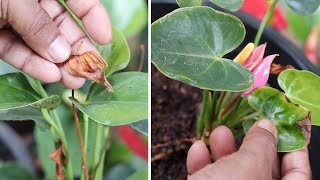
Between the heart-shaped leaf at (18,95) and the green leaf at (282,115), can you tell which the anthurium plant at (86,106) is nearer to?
the heart-shaped leaf at (18,95)

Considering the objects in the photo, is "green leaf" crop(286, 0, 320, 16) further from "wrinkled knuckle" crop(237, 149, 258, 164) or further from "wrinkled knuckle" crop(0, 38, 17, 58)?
"wrinkled knuckle" crop(0, 38, 17, 58)

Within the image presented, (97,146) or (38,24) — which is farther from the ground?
(38,24)

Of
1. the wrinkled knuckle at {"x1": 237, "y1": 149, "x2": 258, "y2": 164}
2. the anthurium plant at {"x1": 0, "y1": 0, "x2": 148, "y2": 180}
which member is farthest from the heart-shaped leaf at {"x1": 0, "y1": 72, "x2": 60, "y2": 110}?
the wrinkled knuckle at {"x1": 237, "y1": 149, "x2": 258, "y2": 164}

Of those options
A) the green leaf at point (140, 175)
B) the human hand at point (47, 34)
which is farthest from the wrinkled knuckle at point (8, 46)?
the green leaf at point (140, 175)

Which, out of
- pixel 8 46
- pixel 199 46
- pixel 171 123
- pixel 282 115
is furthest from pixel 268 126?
pixel 8 46

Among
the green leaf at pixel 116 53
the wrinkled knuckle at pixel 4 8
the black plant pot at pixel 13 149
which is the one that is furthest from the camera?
the black plant pot at pixel 13 149

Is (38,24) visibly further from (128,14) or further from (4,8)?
(128,14)

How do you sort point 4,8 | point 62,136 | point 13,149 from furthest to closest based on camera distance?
1. point 13,149
2. point 62,136
3. point 4,8
